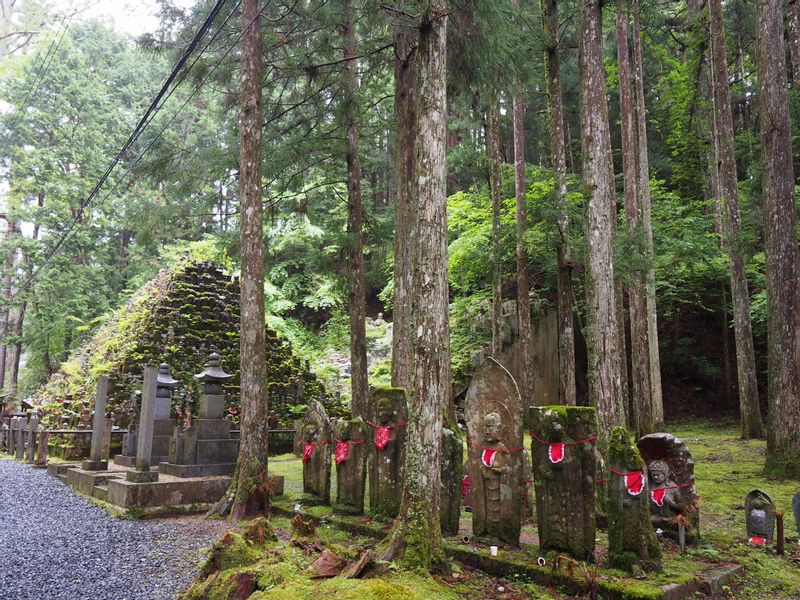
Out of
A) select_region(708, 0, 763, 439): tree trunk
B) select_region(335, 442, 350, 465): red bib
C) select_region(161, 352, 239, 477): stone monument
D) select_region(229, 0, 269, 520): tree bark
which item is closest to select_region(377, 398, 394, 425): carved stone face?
select_region(335, 442, 350, 465): red bib

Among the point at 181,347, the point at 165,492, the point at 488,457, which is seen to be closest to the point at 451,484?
the point at 488,457

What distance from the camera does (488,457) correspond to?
549 centimetres

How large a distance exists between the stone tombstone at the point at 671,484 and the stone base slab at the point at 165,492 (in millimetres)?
6491

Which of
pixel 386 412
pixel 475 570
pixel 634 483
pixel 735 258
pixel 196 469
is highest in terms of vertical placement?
pixel 735 258

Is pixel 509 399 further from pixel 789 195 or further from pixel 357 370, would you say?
pixel 789 195

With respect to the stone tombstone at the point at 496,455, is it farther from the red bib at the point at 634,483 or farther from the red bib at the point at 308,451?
the red bib at the point at 308,451

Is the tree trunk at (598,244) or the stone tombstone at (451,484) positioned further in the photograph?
the tree trunk at (598,244)

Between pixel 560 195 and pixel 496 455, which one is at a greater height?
pixel 560 195

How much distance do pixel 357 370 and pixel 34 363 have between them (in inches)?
817

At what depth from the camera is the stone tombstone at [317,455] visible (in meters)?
7.75

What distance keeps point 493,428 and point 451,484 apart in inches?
30.7

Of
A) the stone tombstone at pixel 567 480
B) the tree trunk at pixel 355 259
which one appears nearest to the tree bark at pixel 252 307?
the tree trunk at pixel 355 259

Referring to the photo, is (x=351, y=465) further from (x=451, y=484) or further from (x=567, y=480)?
(x=567, y=480)

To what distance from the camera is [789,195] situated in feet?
29.0
